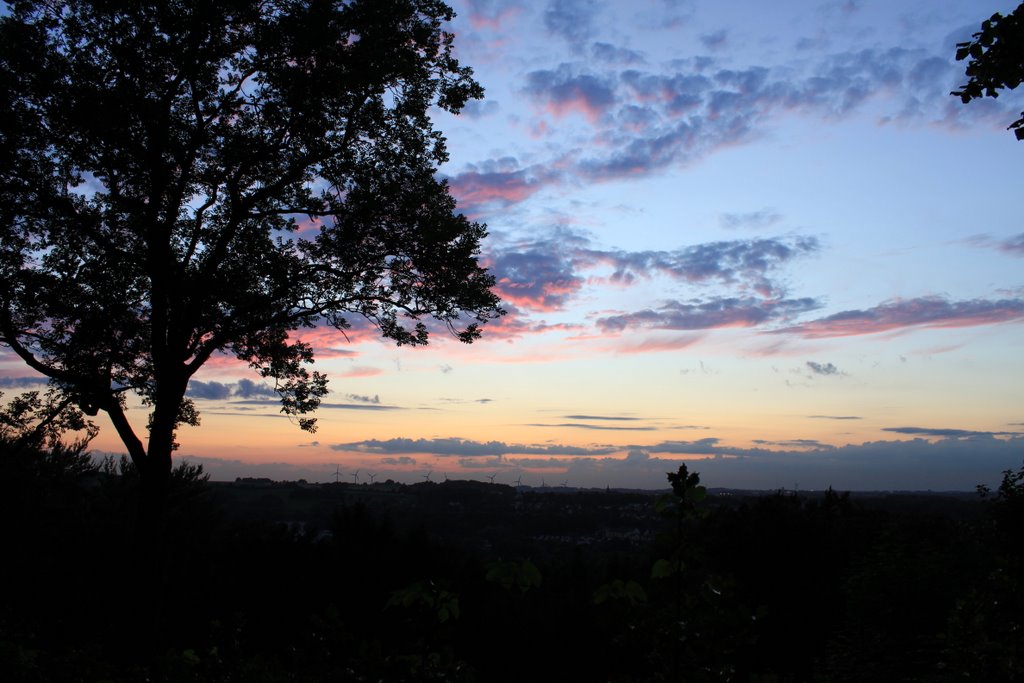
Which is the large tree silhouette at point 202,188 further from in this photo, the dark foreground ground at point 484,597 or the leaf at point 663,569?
the leaf at point 663,569

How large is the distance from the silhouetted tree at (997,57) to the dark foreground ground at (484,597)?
17.7 feet

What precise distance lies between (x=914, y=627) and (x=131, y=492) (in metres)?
32.6

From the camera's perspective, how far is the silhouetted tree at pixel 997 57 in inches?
290

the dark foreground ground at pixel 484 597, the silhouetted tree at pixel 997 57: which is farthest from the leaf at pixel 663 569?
the silhouetted tree at pixel 997 57

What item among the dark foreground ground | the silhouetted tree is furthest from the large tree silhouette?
the silhouetted tree

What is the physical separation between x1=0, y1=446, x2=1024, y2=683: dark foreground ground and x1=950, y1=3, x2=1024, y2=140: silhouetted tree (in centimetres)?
540

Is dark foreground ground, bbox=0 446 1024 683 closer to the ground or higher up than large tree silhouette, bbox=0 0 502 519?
closer to the ground

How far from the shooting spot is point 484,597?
2486 cm

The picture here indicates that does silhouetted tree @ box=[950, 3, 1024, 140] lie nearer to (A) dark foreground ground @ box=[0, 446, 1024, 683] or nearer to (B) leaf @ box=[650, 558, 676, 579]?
(A) dark foreground ground @ box=[0, 446, 1024, 683]

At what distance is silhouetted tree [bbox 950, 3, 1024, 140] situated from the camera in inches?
290

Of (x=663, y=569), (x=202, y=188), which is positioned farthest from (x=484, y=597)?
(x=663, y=569)

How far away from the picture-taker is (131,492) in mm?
35094

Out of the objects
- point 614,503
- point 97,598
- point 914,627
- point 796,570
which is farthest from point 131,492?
point 614,503

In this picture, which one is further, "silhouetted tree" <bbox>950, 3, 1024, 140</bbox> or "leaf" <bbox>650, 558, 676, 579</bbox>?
"silhouetted tree" <bbox>950, 3, 1024, 140</bbox>
